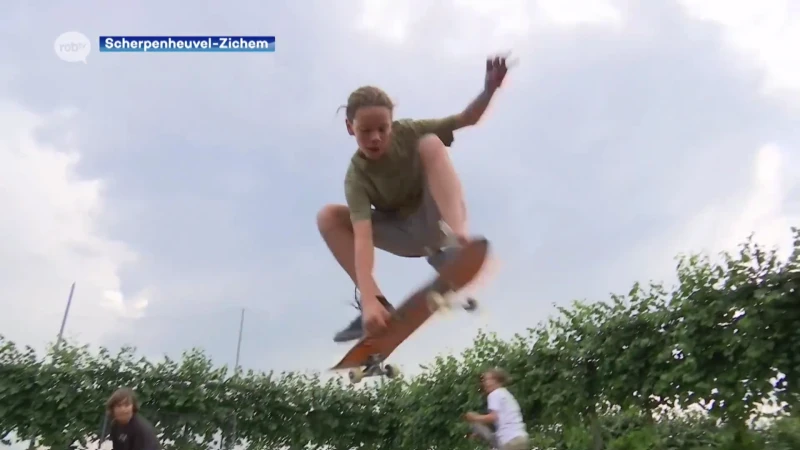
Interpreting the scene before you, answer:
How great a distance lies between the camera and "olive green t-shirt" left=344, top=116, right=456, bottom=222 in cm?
317

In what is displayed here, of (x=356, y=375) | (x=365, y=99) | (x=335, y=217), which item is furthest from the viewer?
(x=335, y=217)

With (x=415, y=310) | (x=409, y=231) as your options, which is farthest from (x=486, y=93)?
(x=415, y=310)

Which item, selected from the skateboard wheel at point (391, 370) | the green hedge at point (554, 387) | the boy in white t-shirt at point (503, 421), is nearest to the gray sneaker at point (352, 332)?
the skateboard wheel at point (391, 370)

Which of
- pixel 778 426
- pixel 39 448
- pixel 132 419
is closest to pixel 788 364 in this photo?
pixel 778 426

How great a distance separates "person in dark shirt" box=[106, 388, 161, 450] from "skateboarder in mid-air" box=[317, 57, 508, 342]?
1880 millimetres

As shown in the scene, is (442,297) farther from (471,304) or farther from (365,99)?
(365,99)

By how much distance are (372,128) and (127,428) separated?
290 cm

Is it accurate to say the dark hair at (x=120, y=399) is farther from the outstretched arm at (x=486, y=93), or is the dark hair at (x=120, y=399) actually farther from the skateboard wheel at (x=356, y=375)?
the outstretched arm at (x=486, y=93)

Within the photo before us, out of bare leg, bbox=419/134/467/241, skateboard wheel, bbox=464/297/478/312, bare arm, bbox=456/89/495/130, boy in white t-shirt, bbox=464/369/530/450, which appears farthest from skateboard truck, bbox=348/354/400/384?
→ boy in white t-shirt, bbox=464/369/530/450

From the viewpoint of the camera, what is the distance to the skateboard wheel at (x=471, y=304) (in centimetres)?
321

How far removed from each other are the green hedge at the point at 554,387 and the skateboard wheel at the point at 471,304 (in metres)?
7.28

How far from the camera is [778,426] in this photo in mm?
12289

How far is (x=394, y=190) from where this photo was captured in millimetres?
3311

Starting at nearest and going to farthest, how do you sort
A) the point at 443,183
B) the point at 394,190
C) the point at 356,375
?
the point at 443,183 < the point at 394,190 < the point at 356,375
